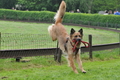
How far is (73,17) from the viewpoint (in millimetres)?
51062

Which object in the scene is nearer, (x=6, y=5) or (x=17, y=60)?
(x=17, y=60)

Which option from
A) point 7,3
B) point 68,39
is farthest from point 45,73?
point 7,3

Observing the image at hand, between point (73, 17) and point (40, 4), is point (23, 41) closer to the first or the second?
point (73, 17)

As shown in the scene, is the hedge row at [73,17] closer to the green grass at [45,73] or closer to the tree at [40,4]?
the tree at [40,4]

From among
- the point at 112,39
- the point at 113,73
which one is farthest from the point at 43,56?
the point at 112,39

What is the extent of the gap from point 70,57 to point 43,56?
3577mm

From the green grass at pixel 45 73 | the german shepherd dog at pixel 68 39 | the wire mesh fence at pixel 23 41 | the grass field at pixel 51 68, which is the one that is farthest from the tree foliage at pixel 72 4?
the green grass at pixel 45 73

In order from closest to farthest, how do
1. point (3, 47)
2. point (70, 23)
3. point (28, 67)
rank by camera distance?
1. point (28, 67)
2. point (3, 47)
3. point (70, 23)

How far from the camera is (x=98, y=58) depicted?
48.0 feet

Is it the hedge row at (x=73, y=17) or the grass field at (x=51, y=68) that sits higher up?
the hedge row at (x=73, y=17)

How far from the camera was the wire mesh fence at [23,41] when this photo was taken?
40.9 feet

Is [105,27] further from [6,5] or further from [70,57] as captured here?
[6,5]

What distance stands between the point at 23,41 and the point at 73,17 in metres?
38.2

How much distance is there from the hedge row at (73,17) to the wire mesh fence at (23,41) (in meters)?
28.8
